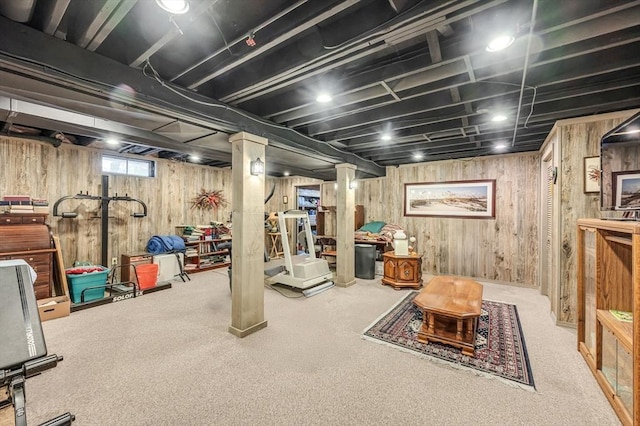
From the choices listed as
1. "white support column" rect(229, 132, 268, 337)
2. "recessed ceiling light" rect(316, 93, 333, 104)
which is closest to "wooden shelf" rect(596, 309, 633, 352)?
"recessed ceiling light" rect(316, 93, 333, 104)

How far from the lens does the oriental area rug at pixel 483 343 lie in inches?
94.3

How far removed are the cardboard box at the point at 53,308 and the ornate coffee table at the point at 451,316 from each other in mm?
4459

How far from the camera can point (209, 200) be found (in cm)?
683

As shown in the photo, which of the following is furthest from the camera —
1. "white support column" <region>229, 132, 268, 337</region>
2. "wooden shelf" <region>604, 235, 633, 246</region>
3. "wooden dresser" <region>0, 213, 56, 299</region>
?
"wooden dresser" <region>0, 213, 56, 299</region>

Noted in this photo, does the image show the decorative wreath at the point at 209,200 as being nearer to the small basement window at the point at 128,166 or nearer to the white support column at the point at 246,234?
the small basement window at the point at 128,166

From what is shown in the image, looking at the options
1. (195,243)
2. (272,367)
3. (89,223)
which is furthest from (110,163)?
(272,367)

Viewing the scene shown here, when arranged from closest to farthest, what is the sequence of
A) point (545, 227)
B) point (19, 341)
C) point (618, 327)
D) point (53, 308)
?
point (19, 341), point (618, 327), point (53, 308), point (545, 227)

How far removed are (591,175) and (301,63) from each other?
142 inches

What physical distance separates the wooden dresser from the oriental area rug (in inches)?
177

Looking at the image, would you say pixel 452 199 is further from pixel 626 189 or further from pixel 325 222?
pixel 626 189

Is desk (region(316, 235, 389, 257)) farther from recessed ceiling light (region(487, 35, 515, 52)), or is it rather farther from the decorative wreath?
recessed ceiling light (region(487, 35, 515, 52))

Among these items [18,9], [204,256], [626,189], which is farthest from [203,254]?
[626,189]

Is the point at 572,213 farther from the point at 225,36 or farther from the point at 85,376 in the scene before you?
the point at 85,376

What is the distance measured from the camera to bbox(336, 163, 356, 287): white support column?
500 centimetres
